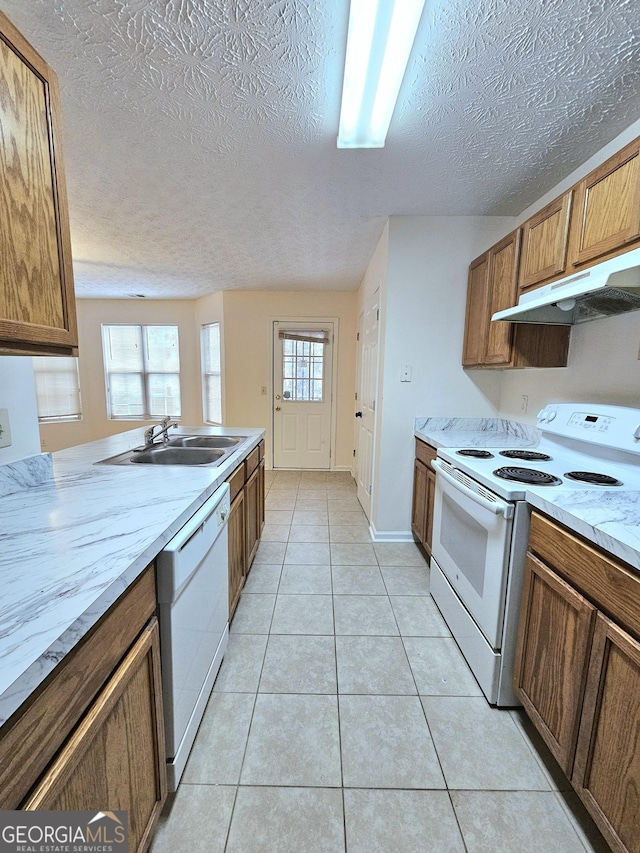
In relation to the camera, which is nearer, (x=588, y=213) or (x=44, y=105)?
(x=44, y=105)

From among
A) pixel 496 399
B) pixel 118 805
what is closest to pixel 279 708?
pixel 118 805

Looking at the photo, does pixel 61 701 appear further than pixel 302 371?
No

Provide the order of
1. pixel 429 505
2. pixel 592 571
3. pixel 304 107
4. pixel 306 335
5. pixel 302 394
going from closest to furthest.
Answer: pixel 592 571, pixel 304 107, pixel 429 505, pixel 306 335, pixel 302 394

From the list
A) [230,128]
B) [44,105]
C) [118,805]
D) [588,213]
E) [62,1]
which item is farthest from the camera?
[230,128]

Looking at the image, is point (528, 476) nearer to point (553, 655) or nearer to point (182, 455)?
point (553, 655)

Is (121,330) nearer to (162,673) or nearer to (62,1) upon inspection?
(62,1)

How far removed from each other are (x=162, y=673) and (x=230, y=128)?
2.14 meters

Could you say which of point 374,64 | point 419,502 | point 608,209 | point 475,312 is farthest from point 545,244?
point 419,502

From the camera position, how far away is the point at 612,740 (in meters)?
0.86

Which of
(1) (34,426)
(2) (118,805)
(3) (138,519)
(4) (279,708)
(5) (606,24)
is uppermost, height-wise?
(5) (606,24)

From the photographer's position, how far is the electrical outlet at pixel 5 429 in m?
1.18

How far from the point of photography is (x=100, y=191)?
2174 millimetres

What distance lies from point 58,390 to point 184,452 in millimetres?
4646

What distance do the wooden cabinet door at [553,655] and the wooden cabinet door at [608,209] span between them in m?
1.24
